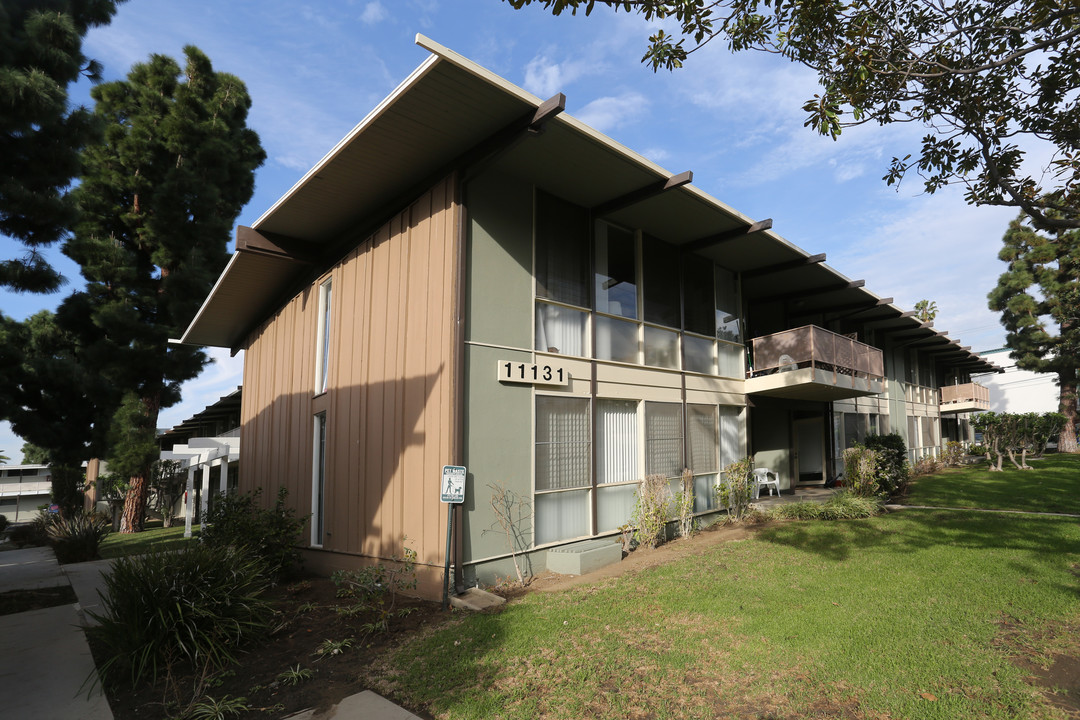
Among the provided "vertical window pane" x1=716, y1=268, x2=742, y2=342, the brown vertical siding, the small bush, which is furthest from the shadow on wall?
"vertical window pane" x1=716, y1=268, x2=742, y2=342

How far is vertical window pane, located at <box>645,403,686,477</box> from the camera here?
10031 mm

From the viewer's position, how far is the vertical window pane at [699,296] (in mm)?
11570

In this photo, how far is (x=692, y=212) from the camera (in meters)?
9.84

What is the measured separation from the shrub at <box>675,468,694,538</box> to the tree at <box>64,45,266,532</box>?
16768 millimetres

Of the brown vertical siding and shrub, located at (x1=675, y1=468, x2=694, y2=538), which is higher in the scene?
the brown vertical siding

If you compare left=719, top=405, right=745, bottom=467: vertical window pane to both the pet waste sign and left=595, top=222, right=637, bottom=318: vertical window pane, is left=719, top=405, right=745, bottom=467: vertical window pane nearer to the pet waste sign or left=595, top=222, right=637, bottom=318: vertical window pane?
left=595, top=222, right=637, bottom=318: vertical window pane

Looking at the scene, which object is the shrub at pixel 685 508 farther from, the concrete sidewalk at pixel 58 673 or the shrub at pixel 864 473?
the concrete sidewalk at pixel 58 673

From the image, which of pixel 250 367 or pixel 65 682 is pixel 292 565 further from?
pixel 250 367

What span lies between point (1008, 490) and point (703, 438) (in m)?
8.19

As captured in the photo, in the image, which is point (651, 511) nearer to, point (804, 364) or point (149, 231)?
point (804, 364)

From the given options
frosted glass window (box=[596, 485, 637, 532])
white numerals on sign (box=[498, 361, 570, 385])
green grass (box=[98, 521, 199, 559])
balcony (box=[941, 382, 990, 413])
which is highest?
balcony (box=[941, 382, 990, 413])

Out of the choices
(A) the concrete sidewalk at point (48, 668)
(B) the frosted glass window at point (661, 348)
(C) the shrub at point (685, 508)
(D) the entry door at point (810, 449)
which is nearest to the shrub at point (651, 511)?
(C) the shrub at point (685, 508)

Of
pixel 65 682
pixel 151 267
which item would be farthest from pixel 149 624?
pixel 151 267

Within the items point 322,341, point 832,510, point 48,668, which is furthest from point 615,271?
point 48,668
